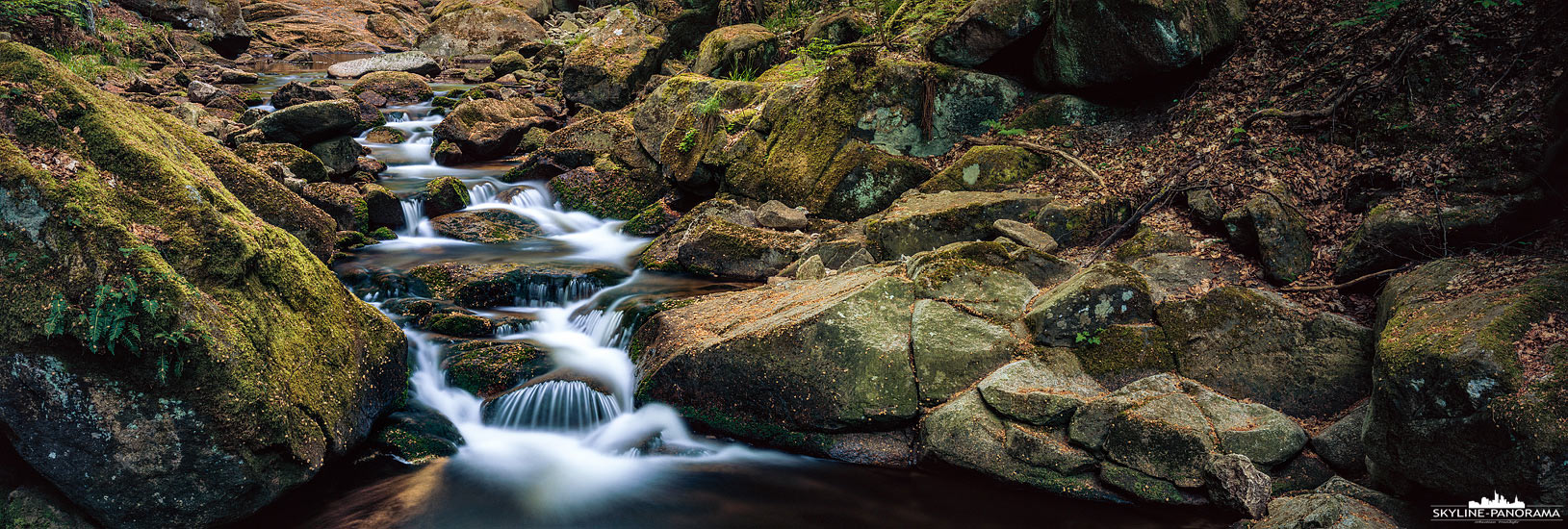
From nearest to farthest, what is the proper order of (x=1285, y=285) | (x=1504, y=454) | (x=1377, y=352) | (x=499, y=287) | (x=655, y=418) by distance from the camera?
(x=1504, y=454) → (x=1377, y=352) → (x=1285, y=285) → (x=655, y=418) → (x=499, y=287)

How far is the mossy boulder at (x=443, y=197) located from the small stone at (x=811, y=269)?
719cm

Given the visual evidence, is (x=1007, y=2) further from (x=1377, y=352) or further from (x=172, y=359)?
(x=172, y=359)

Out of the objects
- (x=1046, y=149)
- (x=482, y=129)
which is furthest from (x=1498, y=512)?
(x=482, y=129)

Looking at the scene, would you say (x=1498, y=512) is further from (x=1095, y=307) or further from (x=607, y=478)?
(x=607, y=478)

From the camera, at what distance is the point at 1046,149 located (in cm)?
849

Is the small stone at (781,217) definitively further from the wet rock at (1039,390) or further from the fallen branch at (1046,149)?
the wet rock at (1039,390)

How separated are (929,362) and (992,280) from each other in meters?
1.15

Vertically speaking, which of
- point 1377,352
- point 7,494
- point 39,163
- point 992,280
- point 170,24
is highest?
point 170,24

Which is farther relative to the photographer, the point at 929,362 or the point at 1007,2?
the point at 1007,2

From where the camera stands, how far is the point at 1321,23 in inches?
280

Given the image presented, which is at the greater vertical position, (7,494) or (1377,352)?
(7,494)

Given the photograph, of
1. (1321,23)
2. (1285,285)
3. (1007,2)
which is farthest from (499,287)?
(1321,23)

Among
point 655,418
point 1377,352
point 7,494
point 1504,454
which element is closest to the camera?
point 1504,454

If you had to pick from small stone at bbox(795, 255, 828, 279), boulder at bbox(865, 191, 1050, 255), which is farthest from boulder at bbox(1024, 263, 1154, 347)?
small stone at bbox(795, 255, 828, 279)
